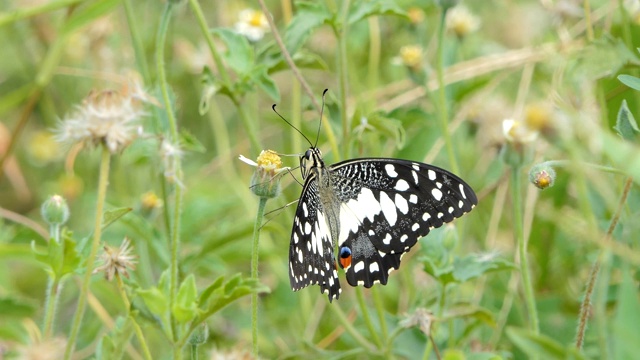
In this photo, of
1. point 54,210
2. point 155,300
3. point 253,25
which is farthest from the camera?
point 253,25

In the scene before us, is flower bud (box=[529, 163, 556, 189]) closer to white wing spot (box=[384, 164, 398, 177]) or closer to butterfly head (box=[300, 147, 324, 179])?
white wing spot (box=[384, 164, 398, 177])

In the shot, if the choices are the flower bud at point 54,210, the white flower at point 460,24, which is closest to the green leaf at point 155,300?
the flower bud at point 54,210

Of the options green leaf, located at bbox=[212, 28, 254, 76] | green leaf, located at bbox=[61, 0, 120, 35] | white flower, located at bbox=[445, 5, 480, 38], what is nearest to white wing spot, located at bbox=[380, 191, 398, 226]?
green leaf, located at bbox=[212, 28, 254, 76]

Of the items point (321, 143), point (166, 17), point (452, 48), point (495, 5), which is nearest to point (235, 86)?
point (166, 17)

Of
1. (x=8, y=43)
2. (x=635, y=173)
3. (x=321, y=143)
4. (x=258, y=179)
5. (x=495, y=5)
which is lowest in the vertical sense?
(x=635, y=173)

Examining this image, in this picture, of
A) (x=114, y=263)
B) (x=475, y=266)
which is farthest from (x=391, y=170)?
(x=114, y=263)

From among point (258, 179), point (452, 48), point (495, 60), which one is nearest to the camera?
point (258, 179)

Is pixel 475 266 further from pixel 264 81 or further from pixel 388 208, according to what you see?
pixel 264 81

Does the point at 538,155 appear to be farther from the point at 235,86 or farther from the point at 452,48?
the point at 235,86
